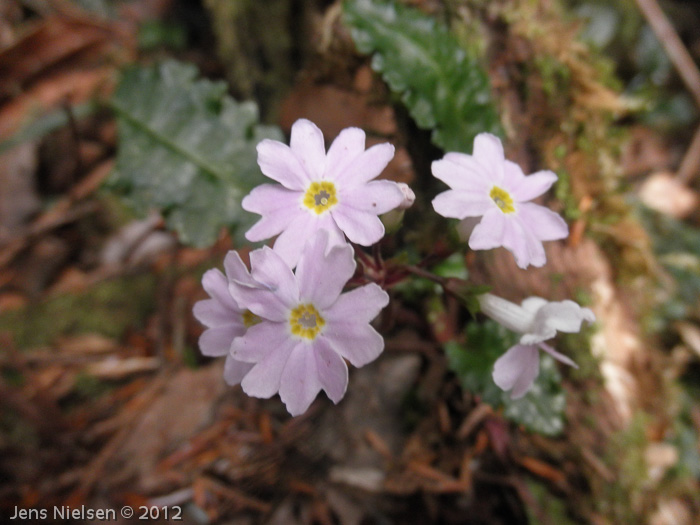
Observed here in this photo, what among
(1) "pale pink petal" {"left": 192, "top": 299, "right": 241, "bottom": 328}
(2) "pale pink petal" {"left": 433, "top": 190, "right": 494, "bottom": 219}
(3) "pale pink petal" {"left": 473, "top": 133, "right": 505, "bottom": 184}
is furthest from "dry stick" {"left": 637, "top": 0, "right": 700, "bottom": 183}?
(1) "pale pink petal" {"left": 192, "top": 299, "right": 241, "bottom": 328}

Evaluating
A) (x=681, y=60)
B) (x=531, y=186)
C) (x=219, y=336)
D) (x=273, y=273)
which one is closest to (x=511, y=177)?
(x=531, y=186)

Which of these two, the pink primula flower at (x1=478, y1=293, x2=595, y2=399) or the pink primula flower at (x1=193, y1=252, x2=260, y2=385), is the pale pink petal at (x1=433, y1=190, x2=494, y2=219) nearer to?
the pink primula flower at (x1=478, y1=293, x2=595, y2=399)

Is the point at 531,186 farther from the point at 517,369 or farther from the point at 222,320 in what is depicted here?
the point at 222,320

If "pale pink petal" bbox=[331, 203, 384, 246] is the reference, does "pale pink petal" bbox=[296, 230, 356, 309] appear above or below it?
below

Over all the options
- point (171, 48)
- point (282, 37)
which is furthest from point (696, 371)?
point (171, 48)

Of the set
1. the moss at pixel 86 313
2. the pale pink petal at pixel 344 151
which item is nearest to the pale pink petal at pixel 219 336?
the pale pink petal at pixel 344 151

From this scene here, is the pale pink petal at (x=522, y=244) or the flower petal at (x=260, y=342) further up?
the pale pink petal at (x=522, y=244)

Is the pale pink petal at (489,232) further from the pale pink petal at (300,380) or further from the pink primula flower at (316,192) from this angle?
the pale pink petal at (300,380)
